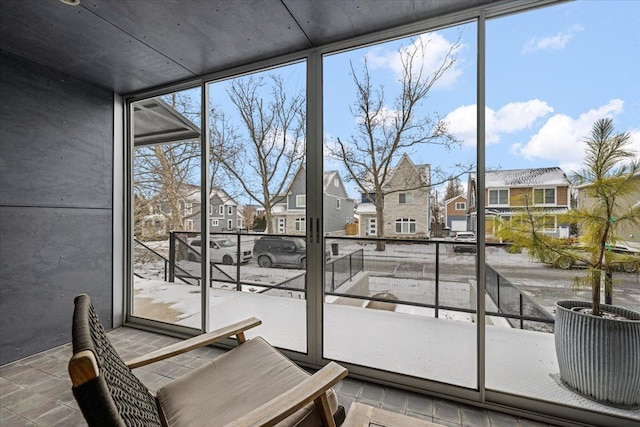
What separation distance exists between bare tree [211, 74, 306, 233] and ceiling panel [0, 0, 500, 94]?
0.29m

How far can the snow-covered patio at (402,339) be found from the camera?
2051mm

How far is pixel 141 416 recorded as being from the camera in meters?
0.94

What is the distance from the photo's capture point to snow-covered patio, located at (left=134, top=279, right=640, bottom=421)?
205cm

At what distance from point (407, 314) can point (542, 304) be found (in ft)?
4.23

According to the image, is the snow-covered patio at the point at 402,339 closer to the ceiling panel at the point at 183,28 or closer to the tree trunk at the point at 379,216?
the tree trunk at the point at 379,216

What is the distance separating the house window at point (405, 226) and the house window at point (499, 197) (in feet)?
1.83

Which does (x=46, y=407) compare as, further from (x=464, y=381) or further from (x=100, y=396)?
(x=464, y=381)

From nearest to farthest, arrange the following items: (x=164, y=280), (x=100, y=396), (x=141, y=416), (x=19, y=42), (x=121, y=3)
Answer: (x=100, y=396) → (x=141, y=416) → (x=121, y=3) → (x=19, y=42) → (x=164, y=280)

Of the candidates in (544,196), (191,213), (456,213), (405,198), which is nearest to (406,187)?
(405,198)

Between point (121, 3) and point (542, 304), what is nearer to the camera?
point (121, 3)

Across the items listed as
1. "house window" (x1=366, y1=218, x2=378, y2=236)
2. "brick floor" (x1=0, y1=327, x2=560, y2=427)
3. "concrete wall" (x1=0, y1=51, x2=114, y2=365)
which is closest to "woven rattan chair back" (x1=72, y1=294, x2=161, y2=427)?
"brick floor" (x1=0, y1=327, x2=560, y2=427)

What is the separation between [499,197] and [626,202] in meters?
0.63

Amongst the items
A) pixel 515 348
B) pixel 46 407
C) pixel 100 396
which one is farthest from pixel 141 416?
pixel 515 348

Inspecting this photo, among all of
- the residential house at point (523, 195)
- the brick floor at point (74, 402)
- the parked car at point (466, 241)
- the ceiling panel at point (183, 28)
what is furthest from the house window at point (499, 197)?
the brick floor at point (74, 402)
